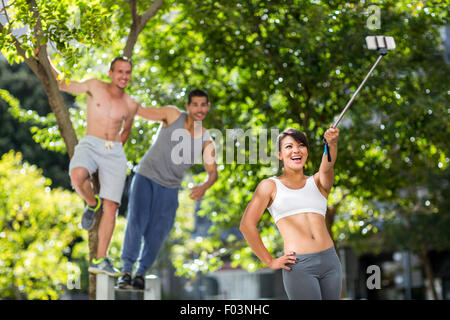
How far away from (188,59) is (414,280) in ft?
68.9

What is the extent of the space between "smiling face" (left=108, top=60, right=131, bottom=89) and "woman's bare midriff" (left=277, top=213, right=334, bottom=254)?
2635 millimetres

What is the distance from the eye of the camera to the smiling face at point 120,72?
6.34 m

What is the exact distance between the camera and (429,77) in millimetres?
11828

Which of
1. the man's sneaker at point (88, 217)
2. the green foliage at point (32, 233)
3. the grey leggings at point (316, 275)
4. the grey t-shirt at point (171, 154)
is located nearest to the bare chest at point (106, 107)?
the grey t-shirt at point (171, 154)

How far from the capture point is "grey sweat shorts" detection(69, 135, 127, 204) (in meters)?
6.41

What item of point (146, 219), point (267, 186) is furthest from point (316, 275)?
point (146, 219)

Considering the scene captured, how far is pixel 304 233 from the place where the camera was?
14.2 ft

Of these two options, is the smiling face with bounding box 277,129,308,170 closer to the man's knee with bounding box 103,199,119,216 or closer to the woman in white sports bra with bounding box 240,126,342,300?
the woman in white sports bra with bounding box 240,126,342,300

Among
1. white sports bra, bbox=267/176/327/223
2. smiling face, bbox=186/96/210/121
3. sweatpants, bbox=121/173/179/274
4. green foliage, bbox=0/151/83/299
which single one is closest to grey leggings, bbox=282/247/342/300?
white sports bra, bbox=267/176/327/223

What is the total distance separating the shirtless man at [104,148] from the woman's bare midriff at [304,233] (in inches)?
101
